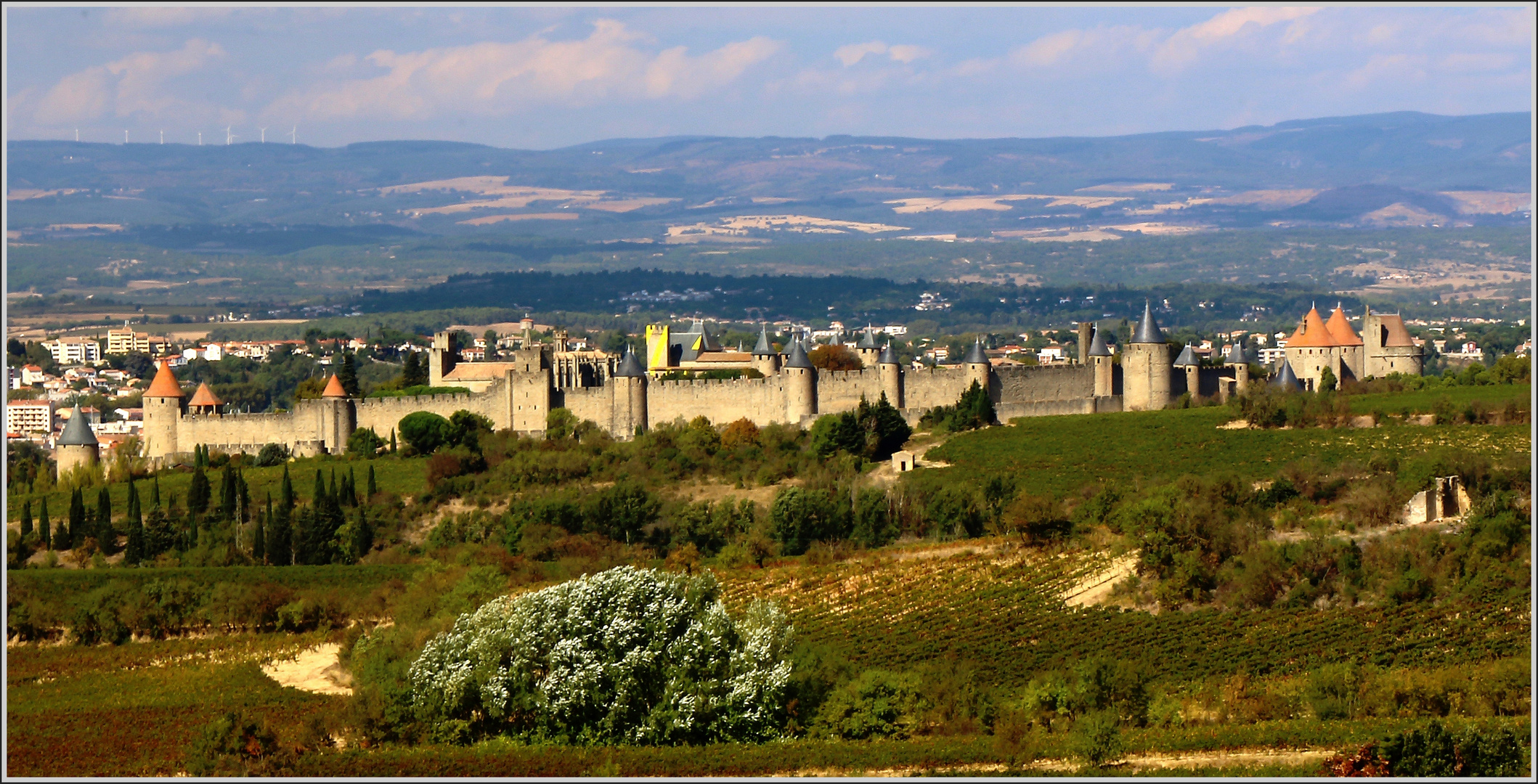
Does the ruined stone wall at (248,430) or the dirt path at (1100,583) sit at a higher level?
the ruined stone wall at (248,430)

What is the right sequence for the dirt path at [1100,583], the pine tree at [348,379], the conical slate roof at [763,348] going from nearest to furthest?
the dirt path at [1100,583] < the conical slate roof at [763,348] < the pine tree at [348,379]

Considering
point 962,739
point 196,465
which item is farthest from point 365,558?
point 962,739

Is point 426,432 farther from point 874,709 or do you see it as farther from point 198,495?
point 874,709

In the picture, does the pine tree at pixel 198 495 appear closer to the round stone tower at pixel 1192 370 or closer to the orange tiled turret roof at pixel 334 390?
the orange tiled turret roof at pixel 334 390

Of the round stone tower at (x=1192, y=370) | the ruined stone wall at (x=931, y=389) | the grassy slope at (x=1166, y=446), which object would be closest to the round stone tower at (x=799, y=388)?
the ruined stone wall at (x=931, y=389)

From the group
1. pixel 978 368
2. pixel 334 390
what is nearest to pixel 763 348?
pixel 978 368

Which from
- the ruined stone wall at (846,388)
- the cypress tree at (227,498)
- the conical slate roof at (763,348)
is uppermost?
the conical slate roof at (763,348)
